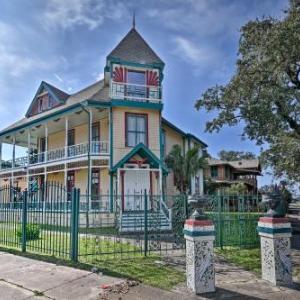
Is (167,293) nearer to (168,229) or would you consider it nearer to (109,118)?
(168,229)

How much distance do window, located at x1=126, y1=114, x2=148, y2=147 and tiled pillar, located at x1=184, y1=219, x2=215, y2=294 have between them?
15.7 m

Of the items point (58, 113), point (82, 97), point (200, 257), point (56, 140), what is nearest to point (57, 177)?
point (56, 140)

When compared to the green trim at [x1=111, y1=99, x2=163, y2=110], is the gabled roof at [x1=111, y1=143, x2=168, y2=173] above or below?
below

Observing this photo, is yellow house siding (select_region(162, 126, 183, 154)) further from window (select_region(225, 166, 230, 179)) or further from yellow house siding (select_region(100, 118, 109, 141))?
window (select_region(225, 166, 230, 179))

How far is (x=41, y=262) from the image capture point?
9922 mm

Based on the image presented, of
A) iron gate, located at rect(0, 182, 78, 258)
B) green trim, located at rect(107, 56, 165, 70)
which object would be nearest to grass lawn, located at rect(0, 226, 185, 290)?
iron gate, located at rect(0, 182, 78, 258)

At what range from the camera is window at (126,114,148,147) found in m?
23.0

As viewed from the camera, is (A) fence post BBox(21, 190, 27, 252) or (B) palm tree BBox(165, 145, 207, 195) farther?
(B) palm tree BBox(165, 145, 207, 195)

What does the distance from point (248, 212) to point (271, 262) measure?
5.16 meters

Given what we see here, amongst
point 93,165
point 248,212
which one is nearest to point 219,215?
point 248,212

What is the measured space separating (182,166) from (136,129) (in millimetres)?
5648

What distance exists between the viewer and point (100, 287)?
24.3ft

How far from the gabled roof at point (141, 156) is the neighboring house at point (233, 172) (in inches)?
950

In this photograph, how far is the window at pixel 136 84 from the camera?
76.2 feet
